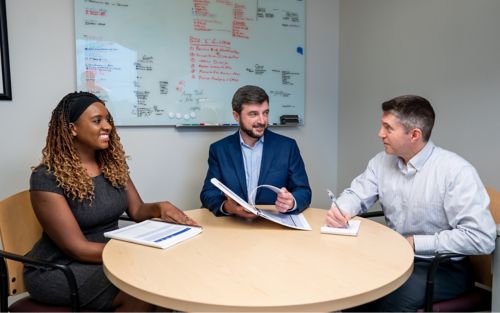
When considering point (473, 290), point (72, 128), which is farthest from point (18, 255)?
point (473, 290)

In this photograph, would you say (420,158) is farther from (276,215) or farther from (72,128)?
(72,128)

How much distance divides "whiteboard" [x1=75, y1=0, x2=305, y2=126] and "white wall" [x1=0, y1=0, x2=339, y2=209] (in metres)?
0.10

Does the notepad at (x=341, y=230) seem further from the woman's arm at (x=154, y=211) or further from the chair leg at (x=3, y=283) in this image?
the chair leg at (x=3, y=283)

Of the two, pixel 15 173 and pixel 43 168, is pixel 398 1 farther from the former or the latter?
pixel 15 173

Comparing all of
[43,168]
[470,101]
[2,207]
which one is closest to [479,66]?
[470,101]

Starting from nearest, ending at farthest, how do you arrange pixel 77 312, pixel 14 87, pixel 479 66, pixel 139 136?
pixel 77 312
pixel 479 66
pixel 14 87
pixel 139 136

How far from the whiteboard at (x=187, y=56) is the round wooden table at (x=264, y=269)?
1.35m

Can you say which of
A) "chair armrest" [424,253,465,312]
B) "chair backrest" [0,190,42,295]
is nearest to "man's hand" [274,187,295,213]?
"chair armrest" [424,253,465,312]

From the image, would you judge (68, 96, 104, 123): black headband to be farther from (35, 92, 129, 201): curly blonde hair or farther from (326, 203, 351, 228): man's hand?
(326, 203, 351, 228): man's hand

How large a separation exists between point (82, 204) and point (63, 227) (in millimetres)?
161

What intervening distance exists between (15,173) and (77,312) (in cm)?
129

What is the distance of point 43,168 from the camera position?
5.22ft

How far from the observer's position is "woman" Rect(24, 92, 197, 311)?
1481 millimetres

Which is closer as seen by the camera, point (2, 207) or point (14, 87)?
point (2, 207)
